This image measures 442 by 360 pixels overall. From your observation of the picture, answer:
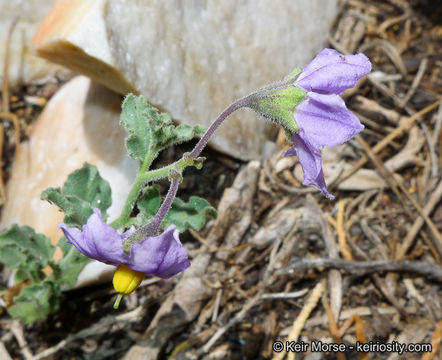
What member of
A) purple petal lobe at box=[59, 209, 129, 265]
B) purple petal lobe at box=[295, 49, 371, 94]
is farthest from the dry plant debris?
purple petal lobe at box=[295, 49, 371, 94]

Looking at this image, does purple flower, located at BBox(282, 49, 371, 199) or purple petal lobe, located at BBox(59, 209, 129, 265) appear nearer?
purple petal lobe, located at BBox(59, 209, 129, 265)

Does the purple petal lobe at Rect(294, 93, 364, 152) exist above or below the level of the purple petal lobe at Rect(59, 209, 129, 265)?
above

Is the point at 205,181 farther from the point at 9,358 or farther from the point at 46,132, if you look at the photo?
the point at 9,358

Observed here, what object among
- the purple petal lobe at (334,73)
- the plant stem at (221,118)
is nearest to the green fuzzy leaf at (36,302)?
the plant stem at (221,118)

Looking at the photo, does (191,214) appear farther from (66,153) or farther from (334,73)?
(66,153)

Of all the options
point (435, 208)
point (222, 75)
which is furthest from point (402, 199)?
point (222, 75)

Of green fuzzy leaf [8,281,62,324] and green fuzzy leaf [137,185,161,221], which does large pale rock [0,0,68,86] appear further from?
green fuzzy leaf [137,185,161,221]

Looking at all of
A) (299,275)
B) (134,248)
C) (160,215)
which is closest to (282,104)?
(160,215)

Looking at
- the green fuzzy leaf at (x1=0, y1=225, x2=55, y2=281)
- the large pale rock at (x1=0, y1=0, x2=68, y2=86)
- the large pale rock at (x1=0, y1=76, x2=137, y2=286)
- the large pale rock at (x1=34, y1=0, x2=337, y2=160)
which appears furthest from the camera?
the large pale rock at (x1=0, y1=0, x2=68, y2=86)
